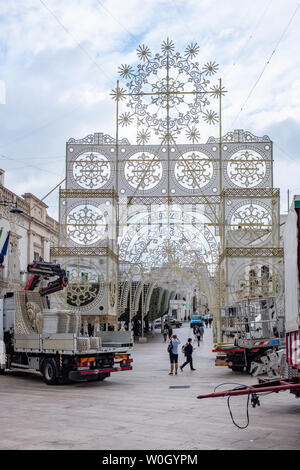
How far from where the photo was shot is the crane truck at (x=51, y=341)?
52.8ft

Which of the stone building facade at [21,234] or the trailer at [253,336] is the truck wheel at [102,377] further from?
the stone building facade at [21,234]

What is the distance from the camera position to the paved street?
8156 millimetres

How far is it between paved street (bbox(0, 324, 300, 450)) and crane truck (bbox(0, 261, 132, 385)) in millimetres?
519

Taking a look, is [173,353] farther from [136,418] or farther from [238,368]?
[136,418]

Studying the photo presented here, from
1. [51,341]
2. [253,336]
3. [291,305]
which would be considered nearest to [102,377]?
[51,341]

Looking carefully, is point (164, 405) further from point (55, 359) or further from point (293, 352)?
point (55, 359)

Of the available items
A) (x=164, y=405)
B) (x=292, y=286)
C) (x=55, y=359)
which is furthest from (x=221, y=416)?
(x=55, y=359)

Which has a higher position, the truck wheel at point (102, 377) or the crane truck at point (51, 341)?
the crane truck at point (51, 341)

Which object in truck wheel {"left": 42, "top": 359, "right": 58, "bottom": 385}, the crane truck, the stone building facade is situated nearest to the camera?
the crane truck

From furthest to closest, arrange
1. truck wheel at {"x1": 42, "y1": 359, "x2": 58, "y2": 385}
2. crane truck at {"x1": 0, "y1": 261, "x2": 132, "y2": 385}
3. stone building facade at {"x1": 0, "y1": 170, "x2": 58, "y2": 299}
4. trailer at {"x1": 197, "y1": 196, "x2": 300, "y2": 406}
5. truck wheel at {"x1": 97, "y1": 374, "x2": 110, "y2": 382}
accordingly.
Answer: stone building facade at {"x1": 0, "y1": 170, "x2": 58, "y2": 299}, truck wheel at {"x1": 97, "y1": 374, "x2": 110, "y2": 382}, truck wheel at {"x1": 42, "y1": 359, "x2": 58, "y2": 385}, crane truck at {"x1": 0, "y1": 261, "x2": 132, "y2": 385}, trailer at {"x1": 197, "y1": 196, "x2": 300, "y2": 406}

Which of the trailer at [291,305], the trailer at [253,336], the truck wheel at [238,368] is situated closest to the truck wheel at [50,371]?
the trailer at [253,336]

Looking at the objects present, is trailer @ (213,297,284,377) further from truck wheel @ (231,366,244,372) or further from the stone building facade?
the stone building facade

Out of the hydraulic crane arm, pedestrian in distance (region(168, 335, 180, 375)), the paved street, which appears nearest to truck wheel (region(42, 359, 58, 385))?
the paved street

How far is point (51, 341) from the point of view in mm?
16578
